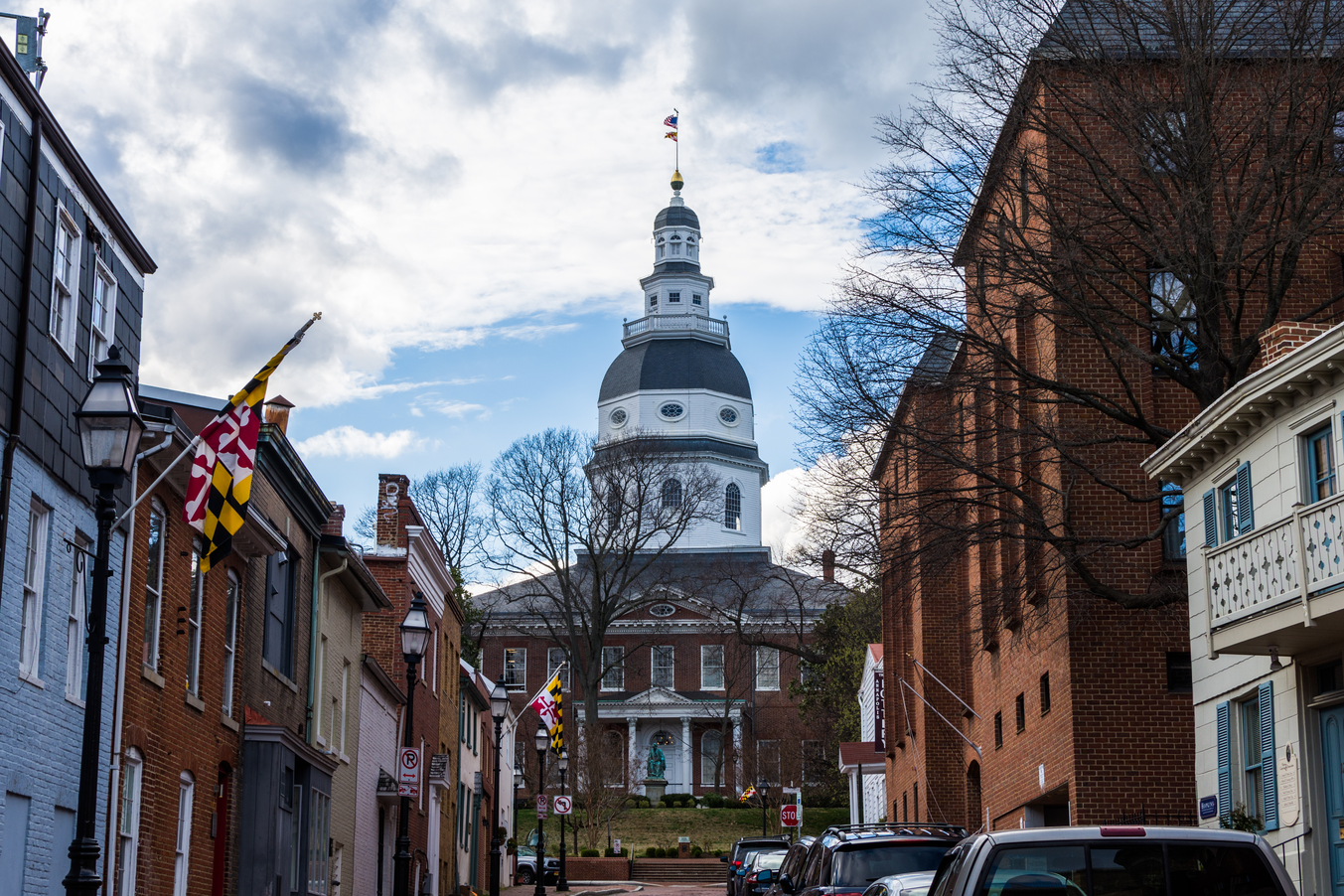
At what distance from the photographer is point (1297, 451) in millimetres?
17359

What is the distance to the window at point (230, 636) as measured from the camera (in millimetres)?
20562

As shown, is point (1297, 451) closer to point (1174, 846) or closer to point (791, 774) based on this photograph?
point (1174, 846)

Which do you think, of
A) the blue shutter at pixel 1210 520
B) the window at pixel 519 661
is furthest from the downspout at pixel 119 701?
the window at pixel 519 661

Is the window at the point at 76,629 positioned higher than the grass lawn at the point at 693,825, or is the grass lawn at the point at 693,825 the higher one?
the window at the point at 76,629

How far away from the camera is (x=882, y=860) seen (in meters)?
14.4

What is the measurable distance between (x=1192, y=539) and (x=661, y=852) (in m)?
44.6

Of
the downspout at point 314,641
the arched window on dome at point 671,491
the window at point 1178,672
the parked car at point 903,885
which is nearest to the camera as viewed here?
the parked car at point 903,885

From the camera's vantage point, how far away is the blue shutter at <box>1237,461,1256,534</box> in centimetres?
1869

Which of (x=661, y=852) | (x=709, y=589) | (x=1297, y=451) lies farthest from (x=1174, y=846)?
(x=709, y=589)

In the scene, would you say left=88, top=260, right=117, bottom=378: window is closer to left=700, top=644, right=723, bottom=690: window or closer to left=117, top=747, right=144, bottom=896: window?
left=117, top=747, right=144, bottom=896: window

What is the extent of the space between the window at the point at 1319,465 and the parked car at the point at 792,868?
6708 millimetres

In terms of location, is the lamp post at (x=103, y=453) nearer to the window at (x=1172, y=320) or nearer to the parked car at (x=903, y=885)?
the parked car at (x=903, y=885)

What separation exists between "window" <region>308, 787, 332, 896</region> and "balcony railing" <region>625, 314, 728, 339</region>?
8502 centimetres

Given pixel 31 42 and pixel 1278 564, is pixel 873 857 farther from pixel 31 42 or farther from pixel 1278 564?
pixel 31 42
